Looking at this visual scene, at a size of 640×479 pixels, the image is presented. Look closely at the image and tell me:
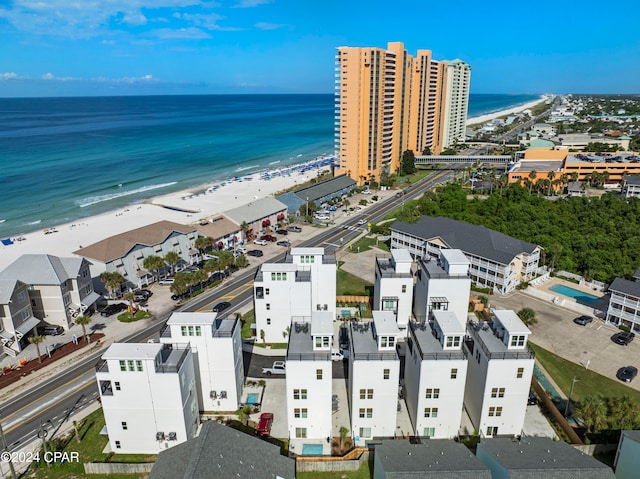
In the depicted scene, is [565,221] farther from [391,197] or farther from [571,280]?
[391,197]

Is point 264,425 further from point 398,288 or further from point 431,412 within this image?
point 398,288

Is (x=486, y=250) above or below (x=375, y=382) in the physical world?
above

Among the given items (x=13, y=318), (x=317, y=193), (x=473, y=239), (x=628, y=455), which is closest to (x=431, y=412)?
(x=628, y=455)

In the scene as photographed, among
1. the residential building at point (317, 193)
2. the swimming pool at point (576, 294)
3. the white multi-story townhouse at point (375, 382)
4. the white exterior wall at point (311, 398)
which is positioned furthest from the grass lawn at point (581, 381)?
the residential building at point (317, 193)

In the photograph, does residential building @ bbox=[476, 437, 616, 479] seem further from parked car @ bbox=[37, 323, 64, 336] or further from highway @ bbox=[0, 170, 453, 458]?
parked car @ bbox=[37, 323, 64, 336]

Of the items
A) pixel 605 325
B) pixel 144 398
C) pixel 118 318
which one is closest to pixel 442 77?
pixel 605 325

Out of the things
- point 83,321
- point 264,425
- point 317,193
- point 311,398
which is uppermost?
point 317,193

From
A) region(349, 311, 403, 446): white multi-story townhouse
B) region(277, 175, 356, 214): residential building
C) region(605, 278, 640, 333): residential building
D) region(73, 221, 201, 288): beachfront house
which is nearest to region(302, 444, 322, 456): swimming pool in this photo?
region(349, 311, 403, 446): white multi-story townhouse
